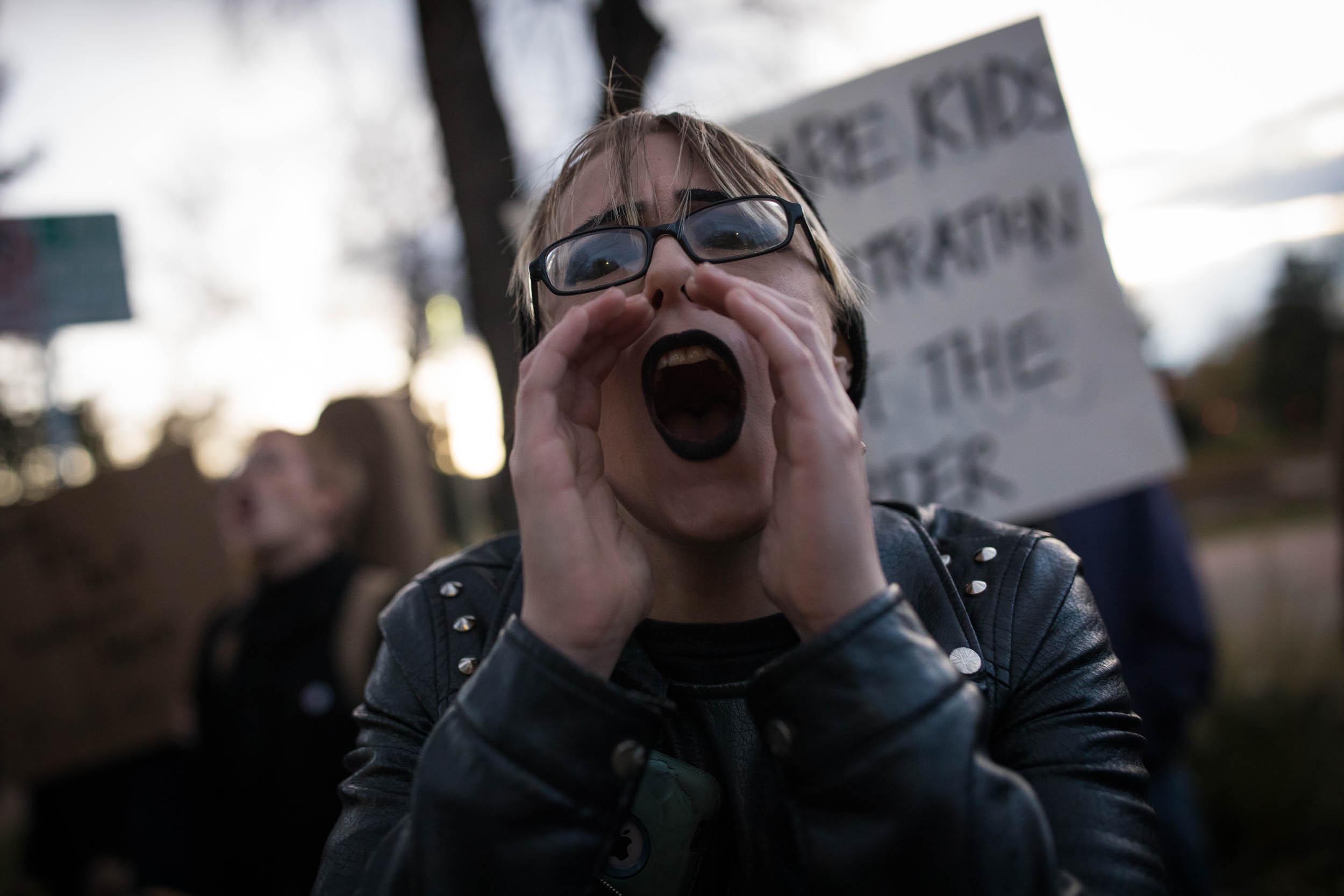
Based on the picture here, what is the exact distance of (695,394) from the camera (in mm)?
1605

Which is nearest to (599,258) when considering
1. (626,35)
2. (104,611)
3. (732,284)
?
(732,284)

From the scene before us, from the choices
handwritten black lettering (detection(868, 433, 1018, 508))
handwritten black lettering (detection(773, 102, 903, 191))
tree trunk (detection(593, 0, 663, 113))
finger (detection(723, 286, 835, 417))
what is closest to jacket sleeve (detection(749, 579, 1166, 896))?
finger (detection(723, 286, 835, 417))

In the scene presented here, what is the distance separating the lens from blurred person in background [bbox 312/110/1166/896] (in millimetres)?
1158

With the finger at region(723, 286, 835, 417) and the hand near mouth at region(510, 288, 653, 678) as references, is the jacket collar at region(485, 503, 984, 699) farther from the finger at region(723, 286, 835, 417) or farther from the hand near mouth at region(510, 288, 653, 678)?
the finger at region(723, 286, 835, 417)

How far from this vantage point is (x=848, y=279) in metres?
1.77

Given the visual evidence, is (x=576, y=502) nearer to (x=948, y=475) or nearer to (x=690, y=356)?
(x=690, y=356)

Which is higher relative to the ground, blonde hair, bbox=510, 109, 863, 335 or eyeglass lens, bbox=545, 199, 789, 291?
blonde hair, bbox=510, 109, 863, 335

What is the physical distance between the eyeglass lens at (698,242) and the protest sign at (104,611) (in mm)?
3115

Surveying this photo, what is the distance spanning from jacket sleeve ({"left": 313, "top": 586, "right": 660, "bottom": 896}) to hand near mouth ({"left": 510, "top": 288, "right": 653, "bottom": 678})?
57 mm

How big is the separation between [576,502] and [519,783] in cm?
37

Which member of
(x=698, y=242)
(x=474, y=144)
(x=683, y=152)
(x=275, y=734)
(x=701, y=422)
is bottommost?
(x=275, y=734)

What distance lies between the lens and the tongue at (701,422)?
62.5 inches

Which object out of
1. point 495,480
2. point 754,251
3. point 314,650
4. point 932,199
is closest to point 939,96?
point 932,199

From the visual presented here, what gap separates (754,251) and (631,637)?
25.0 inches
